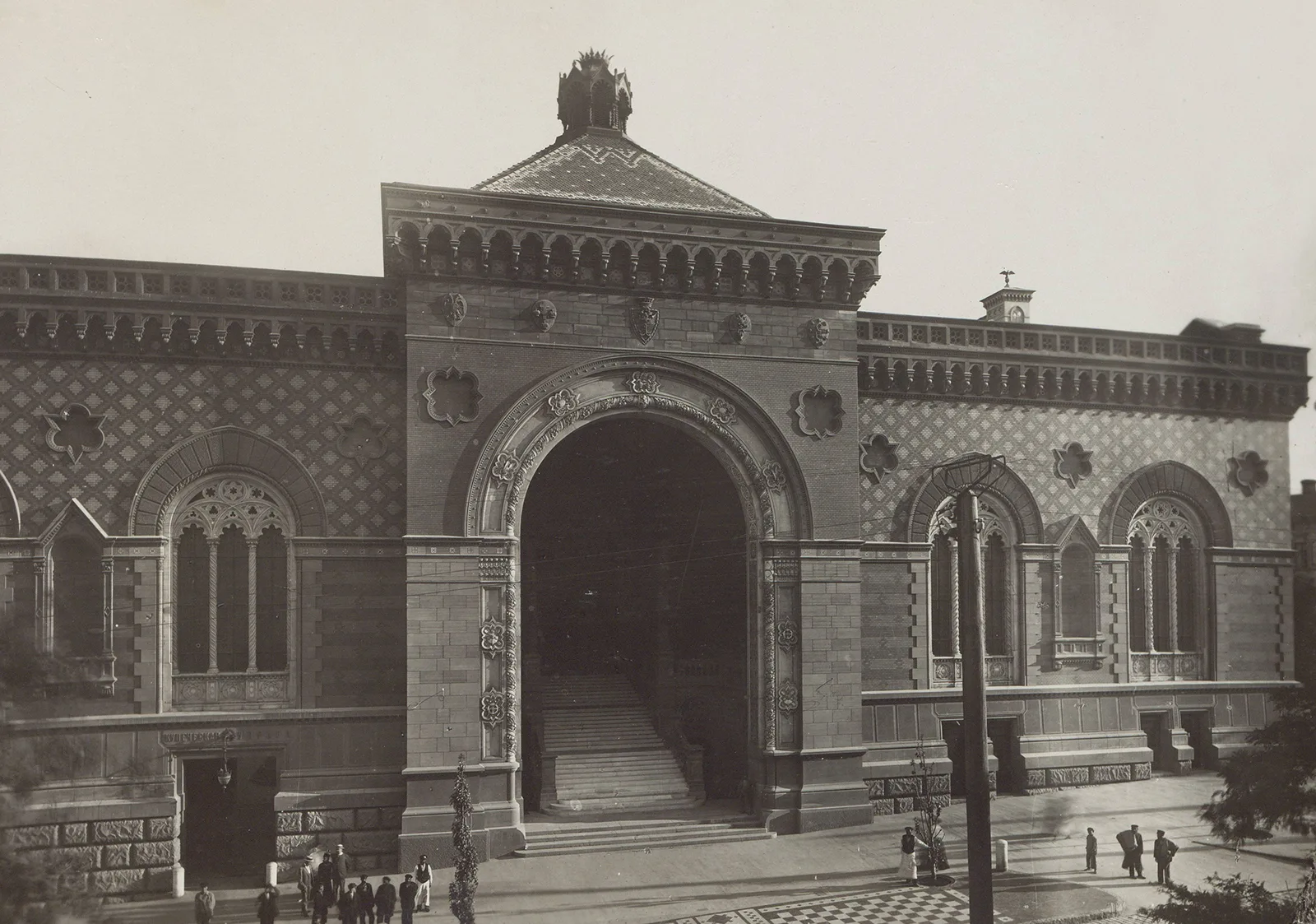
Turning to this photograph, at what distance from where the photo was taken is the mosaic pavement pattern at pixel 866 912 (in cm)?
1535

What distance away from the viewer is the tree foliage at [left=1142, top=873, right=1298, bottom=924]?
9.83 metres

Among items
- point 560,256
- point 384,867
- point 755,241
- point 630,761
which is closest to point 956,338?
point 755,241

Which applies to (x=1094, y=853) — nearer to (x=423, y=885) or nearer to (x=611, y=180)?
(x=423, y=885)

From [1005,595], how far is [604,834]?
10.7 meters

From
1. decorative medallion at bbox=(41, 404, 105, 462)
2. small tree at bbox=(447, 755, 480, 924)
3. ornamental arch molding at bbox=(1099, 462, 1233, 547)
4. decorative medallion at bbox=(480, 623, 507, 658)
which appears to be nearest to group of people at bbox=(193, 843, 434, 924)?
small tree at bbox=(447, 755, 480, 924)

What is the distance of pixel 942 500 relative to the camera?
2270 cm

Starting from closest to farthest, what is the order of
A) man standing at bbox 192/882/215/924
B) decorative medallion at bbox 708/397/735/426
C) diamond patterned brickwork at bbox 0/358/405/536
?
1. man standing at bbox 192/882/215/924
2. diamond patterned brickwork at bbox 0/358/405/536
3. decorative medallion at bbox 708/397/735/426

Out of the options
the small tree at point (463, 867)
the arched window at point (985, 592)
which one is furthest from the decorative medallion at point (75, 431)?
the arched window at point (985, 592)

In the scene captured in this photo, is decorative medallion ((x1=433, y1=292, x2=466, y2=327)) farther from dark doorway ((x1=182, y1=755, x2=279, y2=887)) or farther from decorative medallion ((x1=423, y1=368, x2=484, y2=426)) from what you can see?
dark doorway ((x1=182, y1=755, x2=279, y2=887))

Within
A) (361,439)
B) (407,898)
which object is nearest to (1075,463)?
(361,439)

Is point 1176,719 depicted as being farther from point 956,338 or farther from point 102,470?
point 102,470

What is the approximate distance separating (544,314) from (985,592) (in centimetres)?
1209

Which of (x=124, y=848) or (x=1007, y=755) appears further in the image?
(x=1007, y=755)

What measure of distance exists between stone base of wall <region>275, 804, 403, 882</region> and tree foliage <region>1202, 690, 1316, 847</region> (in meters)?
13.6
